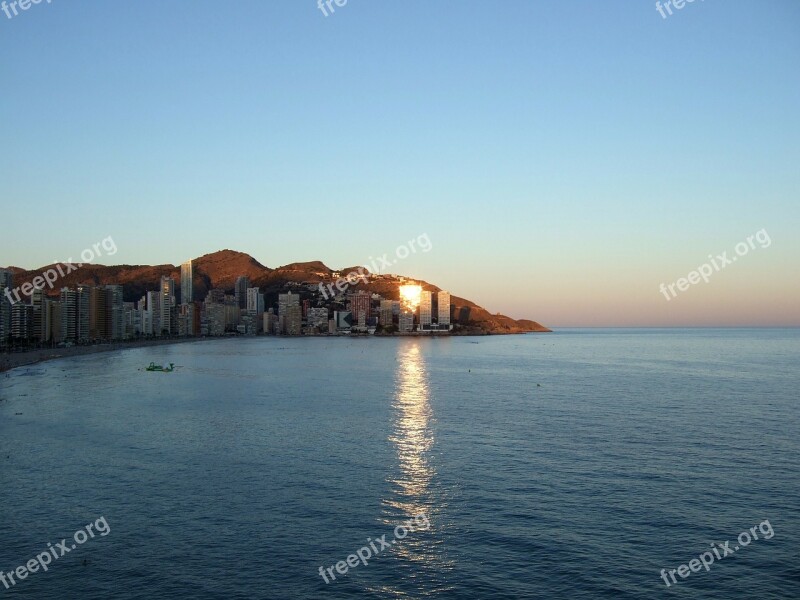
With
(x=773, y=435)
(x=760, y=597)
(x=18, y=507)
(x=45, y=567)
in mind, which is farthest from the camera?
(x=773, y=435)

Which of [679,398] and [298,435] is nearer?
[298,435]

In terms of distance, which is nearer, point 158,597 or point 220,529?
point 158,597

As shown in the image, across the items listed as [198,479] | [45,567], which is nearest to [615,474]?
[198,479]

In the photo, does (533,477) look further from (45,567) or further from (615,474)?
(45,567)

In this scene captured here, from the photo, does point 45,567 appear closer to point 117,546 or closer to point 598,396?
point 117,546

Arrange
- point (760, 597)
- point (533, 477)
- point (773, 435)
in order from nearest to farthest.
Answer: point (760, 597) < point (533, 477) < point (773, 435)

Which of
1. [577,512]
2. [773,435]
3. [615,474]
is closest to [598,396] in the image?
[773,435]
